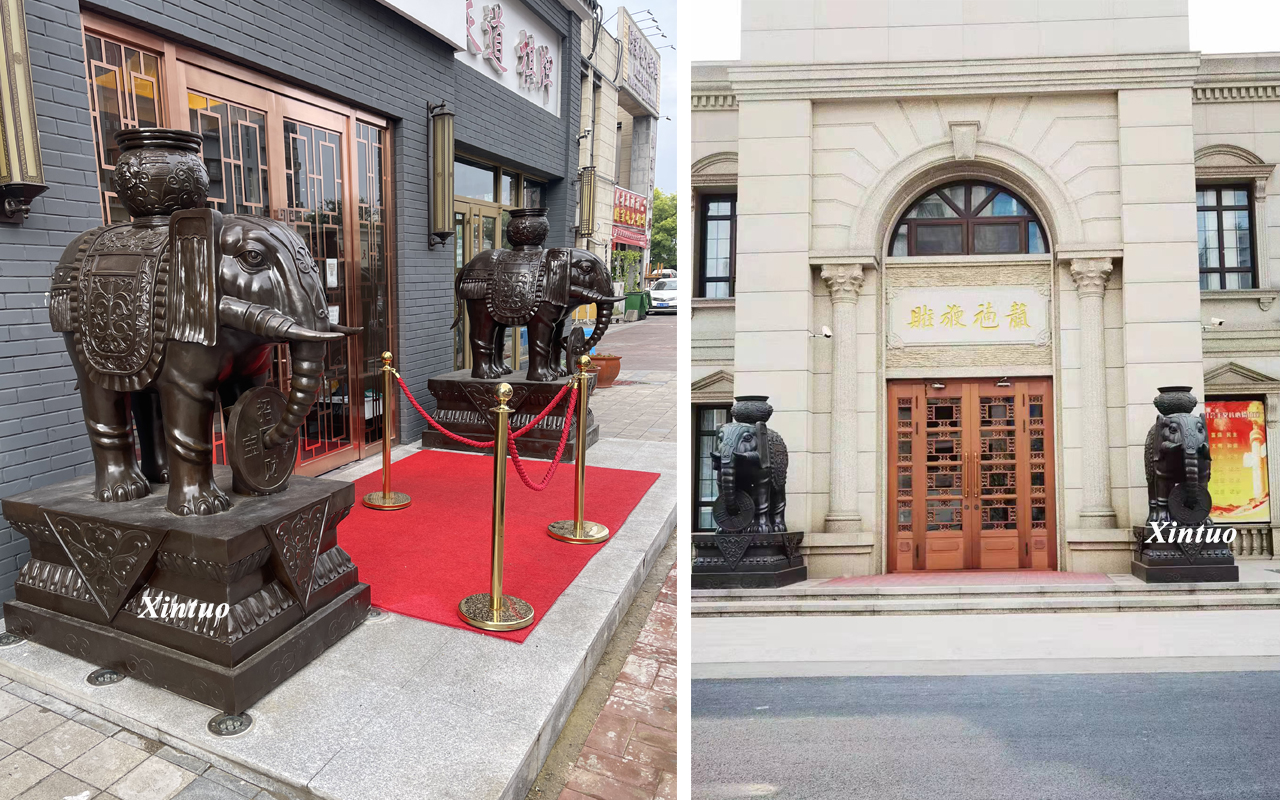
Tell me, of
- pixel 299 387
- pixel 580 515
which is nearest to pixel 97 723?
pixel 299 387

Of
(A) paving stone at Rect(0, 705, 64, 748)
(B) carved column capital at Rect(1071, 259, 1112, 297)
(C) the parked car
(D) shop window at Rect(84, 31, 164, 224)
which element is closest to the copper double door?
(B) carved column capital at Rect(1071, 259, 1112, 297)

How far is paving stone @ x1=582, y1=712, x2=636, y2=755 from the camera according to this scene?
7.08 ft

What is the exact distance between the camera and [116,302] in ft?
7.54

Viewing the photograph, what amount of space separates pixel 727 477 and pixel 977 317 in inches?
55.9

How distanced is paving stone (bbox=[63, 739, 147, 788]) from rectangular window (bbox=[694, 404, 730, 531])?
182 cm

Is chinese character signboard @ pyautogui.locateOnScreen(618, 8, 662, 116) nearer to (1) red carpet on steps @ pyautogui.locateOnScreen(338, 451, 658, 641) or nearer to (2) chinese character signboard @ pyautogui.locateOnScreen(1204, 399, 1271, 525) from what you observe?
(1) red carpet on steps @ pyautogui.locateOnScreen(338, 451, 658, 641)

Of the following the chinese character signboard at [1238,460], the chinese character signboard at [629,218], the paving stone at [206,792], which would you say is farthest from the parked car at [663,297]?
the paving stone at [206,792]

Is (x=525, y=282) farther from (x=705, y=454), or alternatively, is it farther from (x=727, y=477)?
(x=727, y=477)

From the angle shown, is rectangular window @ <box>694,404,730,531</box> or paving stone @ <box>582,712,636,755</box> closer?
paving stone @ <box>582,712,636,755</box>

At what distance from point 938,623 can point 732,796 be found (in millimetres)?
1109

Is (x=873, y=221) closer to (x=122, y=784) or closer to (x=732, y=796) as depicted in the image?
(x=732, y=796)

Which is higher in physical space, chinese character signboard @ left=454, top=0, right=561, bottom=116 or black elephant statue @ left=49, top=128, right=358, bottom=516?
chinese character signboard @ left=454, top=0, right=561, bottom=116

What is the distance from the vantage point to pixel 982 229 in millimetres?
3248

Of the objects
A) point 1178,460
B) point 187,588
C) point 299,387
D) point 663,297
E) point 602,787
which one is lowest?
point 602,787
